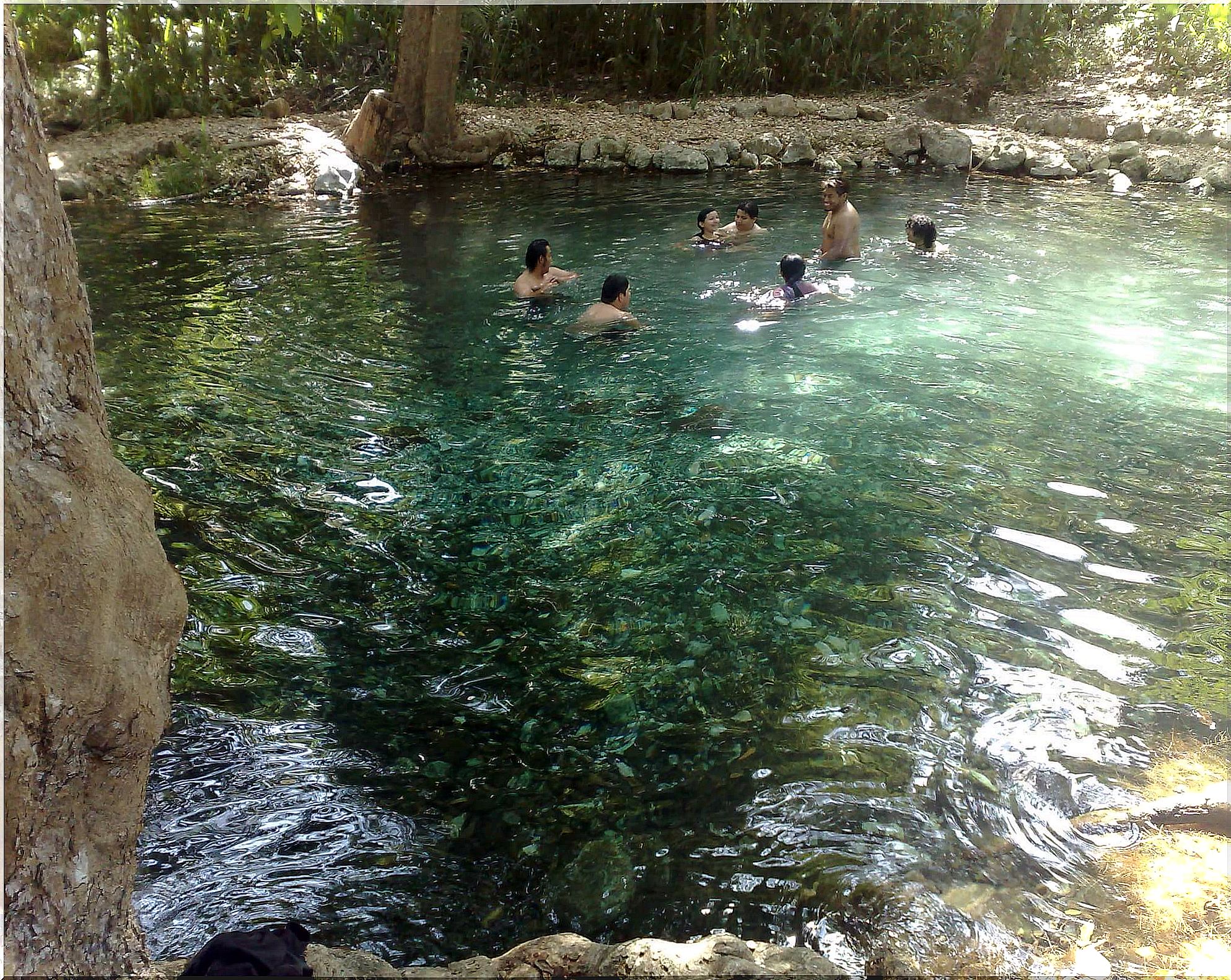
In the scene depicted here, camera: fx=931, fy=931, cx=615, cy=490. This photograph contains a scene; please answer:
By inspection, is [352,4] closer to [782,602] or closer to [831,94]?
[831,94]

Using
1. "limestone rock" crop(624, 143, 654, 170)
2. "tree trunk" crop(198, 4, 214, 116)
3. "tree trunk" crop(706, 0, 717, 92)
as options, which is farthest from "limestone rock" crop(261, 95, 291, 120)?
"tree trunk" crop(706, 0, 717, 92)

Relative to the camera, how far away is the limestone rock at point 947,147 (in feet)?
51.0

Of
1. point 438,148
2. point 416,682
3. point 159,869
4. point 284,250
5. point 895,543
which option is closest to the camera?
point 159,869

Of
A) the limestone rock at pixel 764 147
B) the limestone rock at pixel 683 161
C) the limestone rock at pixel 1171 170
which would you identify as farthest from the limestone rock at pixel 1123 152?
the limestone rock at pixel 683 161

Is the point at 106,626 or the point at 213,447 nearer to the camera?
the point at 106,626

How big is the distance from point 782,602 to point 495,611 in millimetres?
1473

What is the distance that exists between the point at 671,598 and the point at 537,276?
5.30 metres

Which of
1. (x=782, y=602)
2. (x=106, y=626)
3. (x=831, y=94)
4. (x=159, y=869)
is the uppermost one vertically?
(x=831, y=94)

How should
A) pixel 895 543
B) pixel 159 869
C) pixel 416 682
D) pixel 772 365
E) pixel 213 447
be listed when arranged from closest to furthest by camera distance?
pixel 159 869 → pixel 416 682 → pixel 895 543 → pixel 213 447 → pixel 772 365

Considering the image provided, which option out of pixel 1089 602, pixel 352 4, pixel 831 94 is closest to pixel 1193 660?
pixel 1089 602

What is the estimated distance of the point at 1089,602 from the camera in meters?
4.73

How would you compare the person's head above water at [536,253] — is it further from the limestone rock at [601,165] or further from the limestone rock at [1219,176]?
the limestone rock at [1219,176]

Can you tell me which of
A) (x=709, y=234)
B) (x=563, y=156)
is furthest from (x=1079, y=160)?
(x=563, y=156)

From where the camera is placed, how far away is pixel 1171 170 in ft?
46.6
